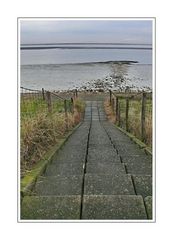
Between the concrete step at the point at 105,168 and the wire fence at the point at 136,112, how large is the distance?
0.76 metres

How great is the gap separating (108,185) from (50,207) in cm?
57

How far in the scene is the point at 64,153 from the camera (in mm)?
4395

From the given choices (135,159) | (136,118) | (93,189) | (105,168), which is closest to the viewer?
(93,189)

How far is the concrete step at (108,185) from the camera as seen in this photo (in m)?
3.07

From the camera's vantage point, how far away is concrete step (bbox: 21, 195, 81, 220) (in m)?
2.78

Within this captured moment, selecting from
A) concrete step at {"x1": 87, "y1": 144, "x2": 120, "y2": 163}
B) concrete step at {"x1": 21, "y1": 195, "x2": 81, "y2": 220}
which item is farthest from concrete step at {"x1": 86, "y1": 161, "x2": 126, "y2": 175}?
concrete step at {"x1": 21, "y1": 195, "x2": 81, "y2": 220}

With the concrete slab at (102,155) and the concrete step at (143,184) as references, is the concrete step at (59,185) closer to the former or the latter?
the concrete step at (143,184)

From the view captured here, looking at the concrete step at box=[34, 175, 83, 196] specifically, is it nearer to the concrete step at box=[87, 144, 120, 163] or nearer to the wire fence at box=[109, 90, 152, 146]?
the concrete step at box=[87, 144, 120, 163]

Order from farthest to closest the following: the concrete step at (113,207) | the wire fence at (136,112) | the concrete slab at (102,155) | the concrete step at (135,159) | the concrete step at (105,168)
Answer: the wire fence at (136,112), the concrete slab at (102,155), the concrete step at (135,159), the concrete step at (105,168), the concrete step at (113,207)

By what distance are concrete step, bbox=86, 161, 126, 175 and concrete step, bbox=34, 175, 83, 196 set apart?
0.30 m

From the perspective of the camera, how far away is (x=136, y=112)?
6.68m

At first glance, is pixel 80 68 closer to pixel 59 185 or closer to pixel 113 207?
pixel 59 185

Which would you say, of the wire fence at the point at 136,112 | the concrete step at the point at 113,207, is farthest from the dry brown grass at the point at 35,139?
the wire fence at the point at 136,112

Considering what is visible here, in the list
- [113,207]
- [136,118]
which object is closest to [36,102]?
[113,207]
